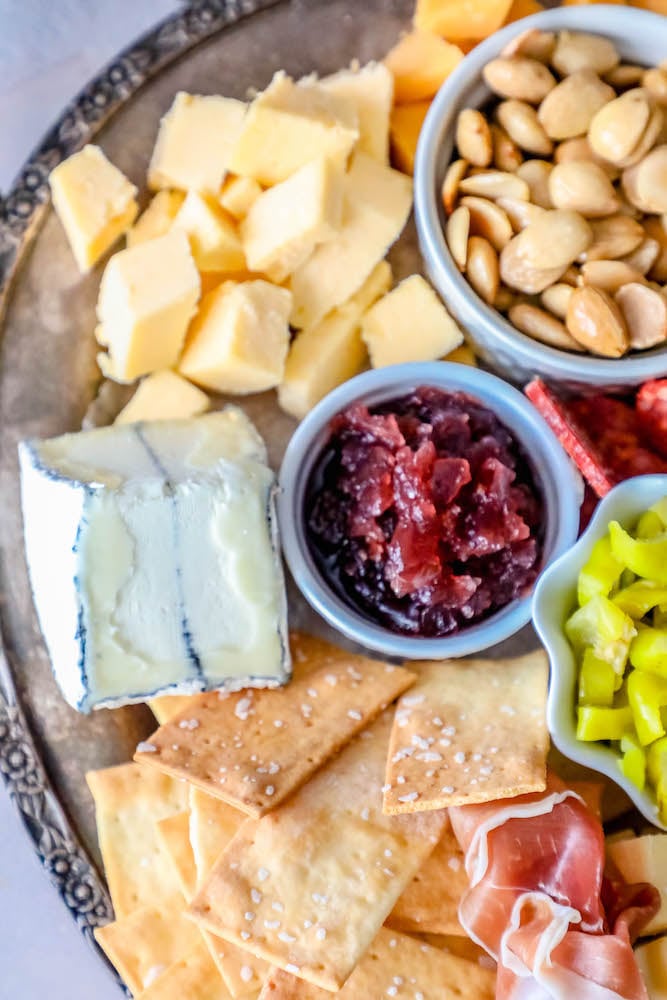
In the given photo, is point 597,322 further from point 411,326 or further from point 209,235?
point 209,235

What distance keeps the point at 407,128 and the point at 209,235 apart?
1.16ft

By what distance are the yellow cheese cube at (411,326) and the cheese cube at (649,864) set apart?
2.45 feet

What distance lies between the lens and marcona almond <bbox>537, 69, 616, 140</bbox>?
1336mm

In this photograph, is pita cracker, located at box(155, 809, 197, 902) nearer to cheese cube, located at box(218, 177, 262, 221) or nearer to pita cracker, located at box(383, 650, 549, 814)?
pita cracker, located at box(383, 650, 549, 814)

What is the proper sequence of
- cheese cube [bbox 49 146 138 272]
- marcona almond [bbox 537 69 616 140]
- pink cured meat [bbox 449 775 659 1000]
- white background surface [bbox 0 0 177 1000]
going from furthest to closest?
white background surface [bbox 0 0 177 1000], cheese cube [bbox 49 146 138 272], marcona almond [bbox 537 69 616 140], pink cured meat [bbox 449 775 659 1000]

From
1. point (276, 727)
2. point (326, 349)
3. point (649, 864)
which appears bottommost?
point (649, 864)

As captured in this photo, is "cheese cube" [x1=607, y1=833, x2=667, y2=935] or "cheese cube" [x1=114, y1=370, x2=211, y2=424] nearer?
"cheese cube" [x1=607, y1=833, x2=667, y2=935]

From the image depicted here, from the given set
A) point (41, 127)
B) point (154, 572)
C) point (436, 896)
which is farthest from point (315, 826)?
point (41, 127)

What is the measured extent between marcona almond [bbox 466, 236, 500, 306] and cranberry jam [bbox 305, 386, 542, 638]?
5.8 inches

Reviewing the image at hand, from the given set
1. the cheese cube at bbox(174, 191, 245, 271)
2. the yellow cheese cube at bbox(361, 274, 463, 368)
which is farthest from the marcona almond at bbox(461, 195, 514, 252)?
the cheese cube at bbox(174, 191, 245, 271)

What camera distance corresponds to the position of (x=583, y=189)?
1319mm

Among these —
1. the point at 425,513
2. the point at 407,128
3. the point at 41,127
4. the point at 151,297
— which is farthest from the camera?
the point at 41,127

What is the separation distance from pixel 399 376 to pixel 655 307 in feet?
1.18

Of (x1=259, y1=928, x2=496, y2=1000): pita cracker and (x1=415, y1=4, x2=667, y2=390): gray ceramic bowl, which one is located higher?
(x1=415, y1=4, x2=667, y2=390): gray ceramic bowl
